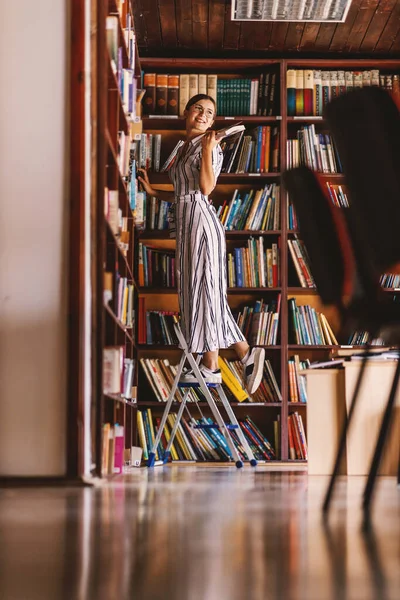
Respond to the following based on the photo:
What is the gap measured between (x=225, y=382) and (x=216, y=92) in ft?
6.68

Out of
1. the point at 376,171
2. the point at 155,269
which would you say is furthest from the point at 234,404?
the point at 376,171

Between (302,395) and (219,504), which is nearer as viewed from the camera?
(219,504)

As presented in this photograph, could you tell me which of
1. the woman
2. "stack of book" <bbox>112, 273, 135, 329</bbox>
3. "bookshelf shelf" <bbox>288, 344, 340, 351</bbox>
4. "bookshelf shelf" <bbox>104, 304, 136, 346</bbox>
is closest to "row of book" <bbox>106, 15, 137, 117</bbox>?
the woman

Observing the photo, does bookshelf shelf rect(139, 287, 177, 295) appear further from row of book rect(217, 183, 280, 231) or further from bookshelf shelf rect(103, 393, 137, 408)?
bookshelf shelf rect(103, 393, 137, 408)

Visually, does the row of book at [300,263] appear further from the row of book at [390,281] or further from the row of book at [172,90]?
the row of book at [172,90]

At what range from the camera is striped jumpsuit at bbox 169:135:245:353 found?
5082 mm

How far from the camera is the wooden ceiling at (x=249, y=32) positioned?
584 cm

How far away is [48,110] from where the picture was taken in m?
3.05

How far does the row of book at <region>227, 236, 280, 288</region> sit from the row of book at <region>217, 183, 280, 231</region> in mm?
110

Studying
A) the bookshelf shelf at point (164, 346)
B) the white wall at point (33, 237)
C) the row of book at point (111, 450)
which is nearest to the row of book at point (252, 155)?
the bookshelf shelf at point (164, 346)

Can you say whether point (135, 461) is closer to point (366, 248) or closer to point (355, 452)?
point (355, 452)

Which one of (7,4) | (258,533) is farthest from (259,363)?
(258,533)

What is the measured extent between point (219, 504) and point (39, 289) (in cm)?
117

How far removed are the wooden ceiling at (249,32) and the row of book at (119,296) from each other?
1880 mm
